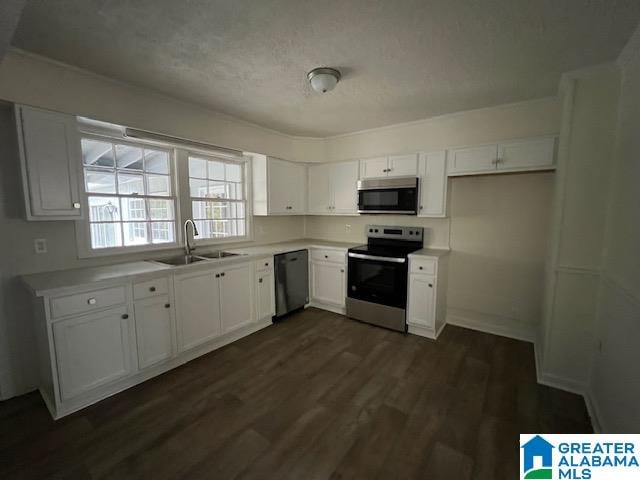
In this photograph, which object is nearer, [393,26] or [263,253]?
[393,26]

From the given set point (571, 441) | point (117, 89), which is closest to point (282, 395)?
point (571, 441)

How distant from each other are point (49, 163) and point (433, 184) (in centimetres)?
365

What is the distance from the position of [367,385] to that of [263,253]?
6.08 feet

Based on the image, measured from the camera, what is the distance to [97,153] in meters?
2.54

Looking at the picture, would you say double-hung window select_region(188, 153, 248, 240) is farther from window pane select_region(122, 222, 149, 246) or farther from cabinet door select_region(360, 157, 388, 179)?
cabinet door select_region(360, 157, 388, 179)

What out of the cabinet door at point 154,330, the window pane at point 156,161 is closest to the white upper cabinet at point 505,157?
the window pane at point 156,161

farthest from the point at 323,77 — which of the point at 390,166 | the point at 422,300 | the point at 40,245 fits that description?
the point at 40,245

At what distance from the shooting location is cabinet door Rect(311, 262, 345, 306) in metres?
3.83

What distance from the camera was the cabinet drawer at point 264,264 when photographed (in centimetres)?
337

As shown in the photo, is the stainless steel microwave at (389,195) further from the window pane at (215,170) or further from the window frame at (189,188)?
the window pane at (215,170)

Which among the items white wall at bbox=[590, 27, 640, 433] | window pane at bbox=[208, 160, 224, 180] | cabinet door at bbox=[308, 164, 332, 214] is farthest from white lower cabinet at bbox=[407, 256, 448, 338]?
window pane at bbox=[208, 160, 224, 180]

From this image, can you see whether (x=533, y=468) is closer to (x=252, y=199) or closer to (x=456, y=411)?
(x=456, y=411)

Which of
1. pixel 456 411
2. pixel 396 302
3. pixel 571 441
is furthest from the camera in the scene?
pixel 396 302

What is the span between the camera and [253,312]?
332cm
